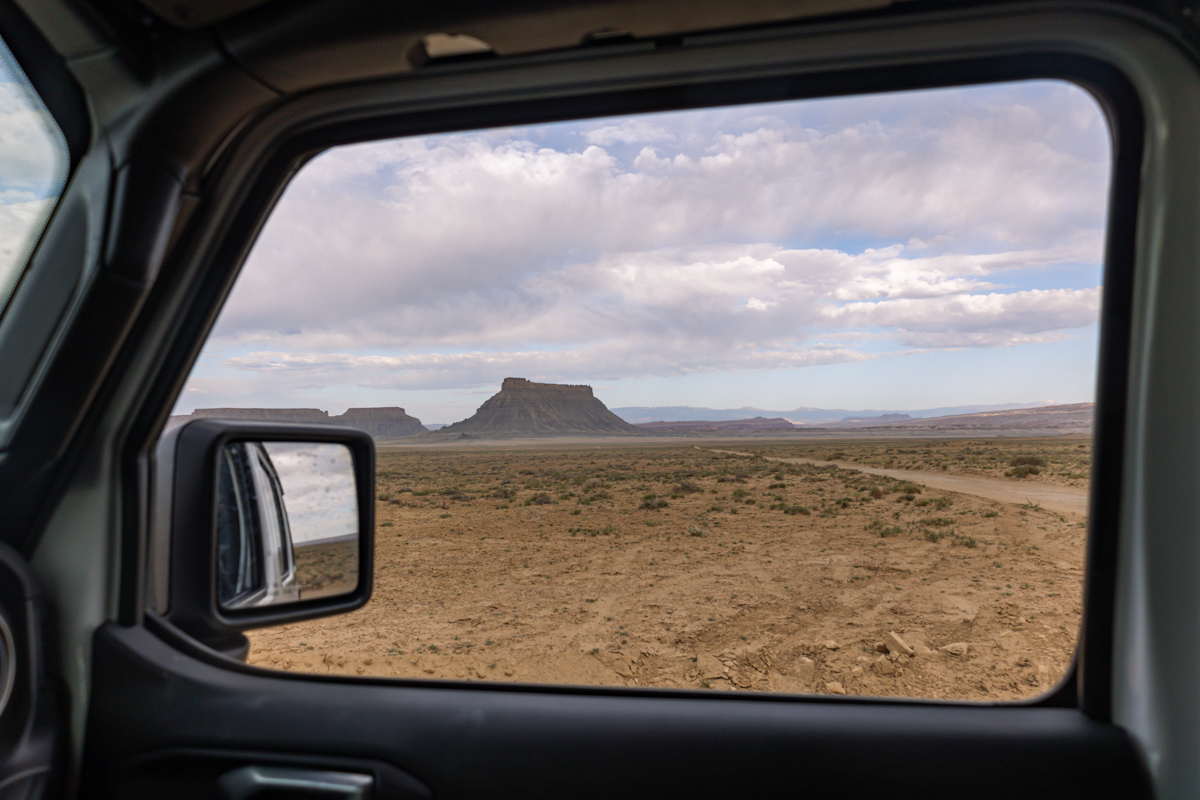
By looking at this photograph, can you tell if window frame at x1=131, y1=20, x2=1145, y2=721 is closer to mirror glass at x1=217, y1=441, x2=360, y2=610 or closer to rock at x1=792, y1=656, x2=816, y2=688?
mirror glass at x1=217, y1=441, x2=360, y2=610

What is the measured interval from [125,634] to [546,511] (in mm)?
18544

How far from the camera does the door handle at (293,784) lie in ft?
4.41

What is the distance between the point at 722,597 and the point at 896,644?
3387mm

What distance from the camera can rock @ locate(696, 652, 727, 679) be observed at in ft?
22.1

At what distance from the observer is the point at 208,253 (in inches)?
60.9

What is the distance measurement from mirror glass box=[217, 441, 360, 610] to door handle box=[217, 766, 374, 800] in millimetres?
365

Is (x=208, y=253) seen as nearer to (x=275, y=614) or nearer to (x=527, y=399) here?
(x=275, y=614)

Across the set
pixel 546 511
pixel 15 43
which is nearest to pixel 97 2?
pixel 15 43

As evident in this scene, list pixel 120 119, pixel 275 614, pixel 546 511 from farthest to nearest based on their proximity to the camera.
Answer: pixel 546 511 → pixel 275 614 → pixel 120 119

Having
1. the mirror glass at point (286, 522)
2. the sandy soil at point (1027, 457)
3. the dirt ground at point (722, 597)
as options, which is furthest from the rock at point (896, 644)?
the mirror glass at point (286, 522)

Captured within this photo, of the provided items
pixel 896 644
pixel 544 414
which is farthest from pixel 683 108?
pixel 544 414

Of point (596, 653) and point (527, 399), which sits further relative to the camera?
point (527, 399)

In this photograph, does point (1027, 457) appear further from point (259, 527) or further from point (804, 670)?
point (259, 527)

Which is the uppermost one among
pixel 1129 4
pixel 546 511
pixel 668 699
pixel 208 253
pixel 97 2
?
pixel 1129 4
